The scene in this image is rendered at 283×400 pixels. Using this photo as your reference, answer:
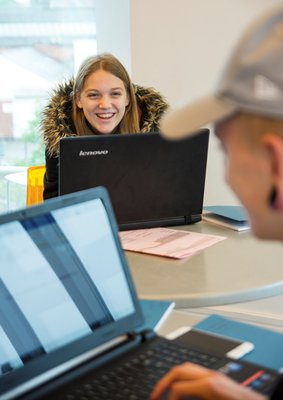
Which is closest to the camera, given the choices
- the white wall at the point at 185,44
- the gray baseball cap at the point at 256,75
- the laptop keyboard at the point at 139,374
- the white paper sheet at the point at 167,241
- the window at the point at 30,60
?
the gray baseball cap at the point at 256,75

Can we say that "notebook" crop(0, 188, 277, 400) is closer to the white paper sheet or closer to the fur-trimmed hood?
the white paper sheet

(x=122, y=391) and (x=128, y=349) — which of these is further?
(x=128, y=349)

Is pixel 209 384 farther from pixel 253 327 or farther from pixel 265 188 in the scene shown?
pixel 253 327

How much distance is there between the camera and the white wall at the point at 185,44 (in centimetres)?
331

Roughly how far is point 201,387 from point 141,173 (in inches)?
43.5

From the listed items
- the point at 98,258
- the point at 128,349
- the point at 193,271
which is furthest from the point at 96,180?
the point at 128,349

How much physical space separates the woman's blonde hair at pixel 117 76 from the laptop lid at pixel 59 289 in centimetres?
150

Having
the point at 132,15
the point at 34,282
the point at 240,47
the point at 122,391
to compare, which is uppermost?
the point at 132,15

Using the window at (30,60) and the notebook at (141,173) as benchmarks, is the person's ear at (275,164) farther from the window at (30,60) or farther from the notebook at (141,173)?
the window at (30,60)

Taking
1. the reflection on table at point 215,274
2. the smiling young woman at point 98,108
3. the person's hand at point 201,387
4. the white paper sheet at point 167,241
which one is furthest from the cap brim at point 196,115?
the smiling young woman at point 98,108

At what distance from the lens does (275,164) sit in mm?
729

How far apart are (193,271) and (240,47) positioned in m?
0.91

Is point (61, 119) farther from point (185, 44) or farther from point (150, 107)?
point (185, 44)

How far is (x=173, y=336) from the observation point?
122 cm
